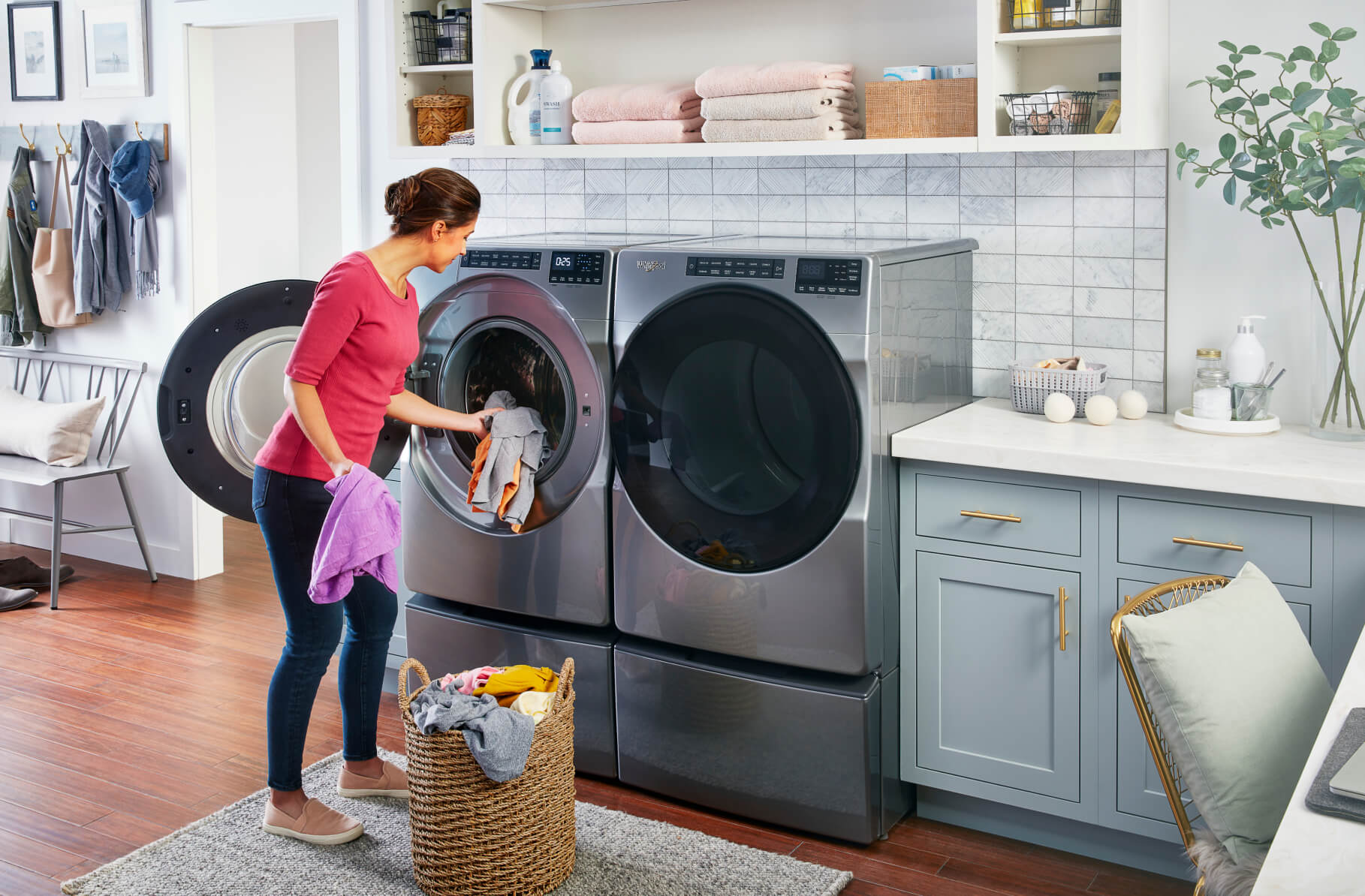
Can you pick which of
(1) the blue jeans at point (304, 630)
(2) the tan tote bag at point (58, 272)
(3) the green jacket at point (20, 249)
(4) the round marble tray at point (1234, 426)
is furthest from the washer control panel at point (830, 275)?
(3) the green jacket at point (20, 249)

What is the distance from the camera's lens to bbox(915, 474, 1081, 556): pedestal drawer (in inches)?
97.3

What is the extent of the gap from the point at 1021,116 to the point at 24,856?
2.55 meters

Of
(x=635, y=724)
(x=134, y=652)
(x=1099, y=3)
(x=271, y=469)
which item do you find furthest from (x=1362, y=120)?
(x=134, y=652)

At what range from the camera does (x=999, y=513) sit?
2.53m

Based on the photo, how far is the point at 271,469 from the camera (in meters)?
2.53

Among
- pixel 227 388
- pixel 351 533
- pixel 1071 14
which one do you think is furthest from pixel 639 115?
pixel 351 533

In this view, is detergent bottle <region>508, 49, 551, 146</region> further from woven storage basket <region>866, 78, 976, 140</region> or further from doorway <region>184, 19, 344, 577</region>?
doorway <region>184, 19, 344, 577</region>

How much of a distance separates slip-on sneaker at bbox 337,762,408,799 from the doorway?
2275 millimetres

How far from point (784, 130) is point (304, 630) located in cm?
149

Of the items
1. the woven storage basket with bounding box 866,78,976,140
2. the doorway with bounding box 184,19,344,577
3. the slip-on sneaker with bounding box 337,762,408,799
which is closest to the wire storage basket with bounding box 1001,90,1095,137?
the woven storage basket with bounding box 866,78,976,140

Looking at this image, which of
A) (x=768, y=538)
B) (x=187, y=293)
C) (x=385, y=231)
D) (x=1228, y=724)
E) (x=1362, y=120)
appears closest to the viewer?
(x=1228, y=724)

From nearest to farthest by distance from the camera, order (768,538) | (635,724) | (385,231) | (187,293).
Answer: (768,538), (635,724), (385,231), (187,293)

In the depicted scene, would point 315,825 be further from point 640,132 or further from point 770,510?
point 640,132

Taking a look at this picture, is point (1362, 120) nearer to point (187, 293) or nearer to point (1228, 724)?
point (1228, 724)
